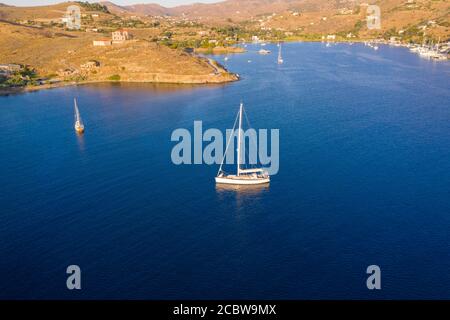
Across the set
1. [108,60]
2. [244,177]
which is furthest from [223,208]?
[108,60]

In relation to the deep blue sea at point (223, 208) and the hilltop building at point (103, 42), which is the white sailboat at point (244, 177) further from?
the hilltop building at point (103, 42)

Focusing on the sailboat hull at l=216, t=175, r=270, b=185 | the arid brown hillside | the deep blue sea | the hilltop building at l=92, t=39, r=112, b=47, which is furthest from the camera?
the hilltop building at l=92, t=39, r=112, b=47

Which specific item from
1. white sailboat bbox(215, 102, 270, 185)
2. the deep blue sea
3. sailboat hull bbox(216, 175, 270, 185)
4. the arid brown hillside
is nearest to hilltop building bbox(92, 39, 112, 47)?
the arid brown hillside

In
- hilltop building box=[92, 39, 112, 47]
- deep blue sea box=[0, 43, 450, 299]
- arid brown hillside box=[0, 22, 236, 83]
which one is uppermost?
hilltop building box=[92, 39, 112, 47]

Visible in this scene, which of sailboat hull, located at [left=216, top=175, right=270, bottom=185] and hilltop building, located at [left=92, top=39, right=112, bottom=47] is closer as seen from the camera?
sailboat hull, located at [left=216, top=175, right=270, bottom=185]

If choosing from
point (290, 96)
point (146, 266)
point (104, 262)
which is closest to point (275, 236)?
point (146, 266)

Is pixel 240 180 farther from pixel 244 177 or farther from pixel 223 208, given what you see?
pixel 223 208

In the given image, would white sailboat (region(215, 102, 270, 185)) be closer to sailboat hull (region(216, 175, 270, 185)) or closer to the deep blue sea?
sailboat hull (region(216, 175, 270, 185))

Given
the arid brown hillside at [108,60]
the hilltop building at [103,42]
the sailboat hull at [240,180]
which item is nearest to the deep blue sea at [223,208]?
the sailboat hull at [240,180]
